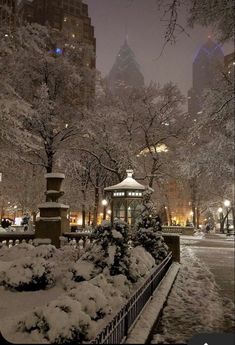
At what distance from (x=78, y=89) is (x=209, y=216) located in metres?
60.0

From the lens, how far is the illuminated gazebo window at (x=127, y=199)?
806 inches

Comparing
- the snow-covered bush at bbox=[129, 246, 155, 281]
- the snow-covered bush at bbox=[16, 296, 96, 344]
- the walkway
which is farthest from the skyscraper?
the snow-covered bush at bbox=[16, 296, 96, 344]

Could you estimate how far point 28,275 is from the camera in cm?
895

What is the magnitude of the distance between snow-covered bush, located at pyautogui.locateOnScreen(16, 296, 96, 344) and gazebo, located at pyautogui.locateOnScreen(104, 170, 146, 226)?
1506 cm

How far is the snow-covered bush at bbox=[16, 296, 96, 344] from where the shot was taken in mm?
4750

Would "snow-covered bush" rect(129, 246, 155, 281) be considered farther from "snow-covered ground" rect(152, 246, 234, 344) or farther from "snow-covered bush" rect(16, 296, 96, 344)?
"snow-covered bush" rect(16, 296, 96, 344)

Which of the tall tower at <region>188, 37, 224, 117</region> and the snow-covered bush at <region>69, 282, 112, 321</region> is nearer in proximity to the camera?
the snow-covered bush at <region>69, 282, 112, 321</region>

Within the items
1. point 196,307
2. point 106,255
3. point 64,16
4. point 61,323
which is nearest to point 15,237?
point 106,255

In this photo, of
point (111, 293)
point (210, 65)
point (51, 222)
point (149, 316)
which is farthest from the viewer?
point (210, 65)

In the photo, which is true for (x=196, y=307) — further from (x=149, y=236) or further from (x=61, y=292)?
(x=149, y=236)

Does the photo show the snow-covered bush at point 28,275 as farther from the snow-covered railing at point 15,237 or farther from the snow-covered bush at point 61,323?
the snow-covered railing at point 15,237

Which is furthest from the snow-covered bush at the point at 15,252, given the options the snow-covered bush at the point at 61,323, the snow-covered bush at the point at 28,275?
the snow-covered bush at the point at 61,323

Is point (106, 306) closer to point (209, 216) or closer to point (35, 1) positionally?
point (209, 216)

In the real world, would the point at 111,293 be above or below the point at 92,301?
below
